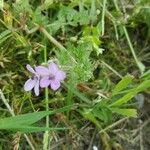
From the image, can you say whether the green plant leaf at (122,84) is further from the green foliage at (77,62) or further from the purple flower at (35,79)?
the purple flower at (35,79)

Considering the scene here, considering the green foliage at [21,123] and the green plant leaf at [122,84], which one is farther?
the green plant leaf at [122,84]

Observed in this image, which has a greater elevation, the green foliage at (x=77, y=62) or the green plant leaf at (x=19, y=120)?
the green foliage at (x=77, y=62)

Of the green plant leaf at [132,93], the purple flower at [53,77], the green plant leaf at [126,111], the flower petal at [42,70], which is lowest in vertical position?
the green plant leaf at [126,111]

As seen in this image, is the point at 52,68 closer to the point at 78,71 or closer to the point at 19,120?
the point at 78,71

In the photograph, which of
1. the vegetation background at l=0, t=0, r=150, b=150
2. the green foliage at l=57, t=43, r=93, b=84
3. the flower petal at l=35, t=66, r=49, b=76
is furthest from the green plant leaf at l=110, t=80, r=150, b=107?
the flower petal at l=35, t=66, r=49, b=76

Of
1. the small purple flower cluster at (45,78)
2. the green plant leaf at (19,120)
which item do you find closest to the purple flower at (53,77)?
the small purple flower cluster at (45,78)
